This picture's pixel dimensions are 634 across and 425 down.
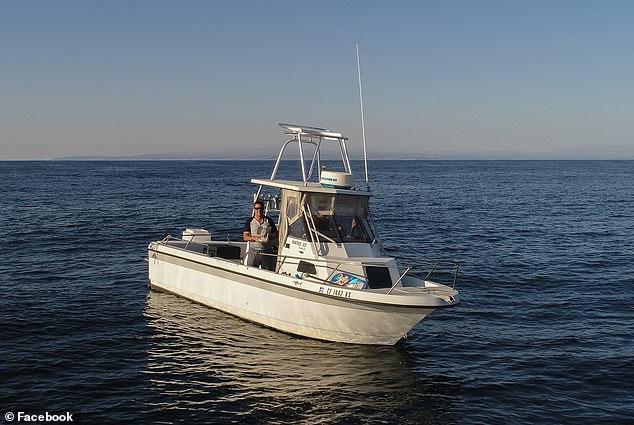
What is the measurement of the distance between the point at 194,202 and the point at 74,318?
34.8 m

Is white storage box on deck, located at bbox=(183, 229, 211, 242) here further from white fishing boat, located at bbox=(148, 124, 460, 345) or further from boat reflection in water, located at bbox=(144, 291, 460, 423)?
boat reflection in water, located at bbox=(144, 291, 460, 423)

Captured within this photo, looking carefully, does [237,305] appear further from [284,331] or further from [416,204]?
[416,204]

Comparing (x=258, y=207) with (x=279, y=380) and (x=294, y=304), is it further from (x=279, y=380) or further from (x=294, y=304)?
(x=279, y=380)

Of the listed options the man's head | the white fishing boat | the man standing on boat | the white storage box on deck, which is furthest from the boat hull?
the man's head

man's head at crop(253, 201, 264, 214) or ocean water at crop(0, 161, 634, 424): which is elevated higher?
man's head at crop(253, 201, 264, 214)

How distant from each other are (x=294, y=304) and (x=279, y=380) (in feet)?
7.92

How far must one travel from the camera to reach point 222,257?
1675cm

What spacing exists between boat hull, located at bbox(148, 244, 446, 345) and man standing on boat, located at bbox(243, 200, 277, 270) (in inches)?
34.1

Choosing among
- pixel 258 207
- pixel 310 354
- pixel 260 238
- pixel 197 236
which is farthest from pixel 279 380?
pixel 197 236

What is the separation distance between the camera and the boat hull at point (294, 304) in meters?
13.0

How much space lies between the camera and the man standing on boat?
15.8 meters

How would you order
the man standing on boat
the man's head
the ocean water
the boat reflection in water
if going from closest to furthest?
the boat reflection in water < the ocean water < the man standing on boat < the man's head

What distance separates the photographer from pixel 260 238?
54.0ft

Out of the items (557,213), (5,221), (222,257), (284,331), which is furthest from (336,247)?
(557,213)
